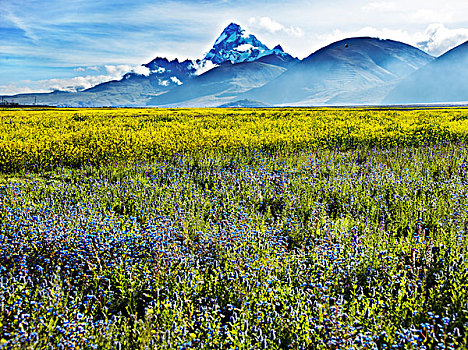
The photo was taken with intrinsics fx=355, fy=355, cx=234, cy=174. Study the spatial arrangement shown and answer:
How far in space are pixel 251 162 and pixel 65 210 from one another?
23.3 feet

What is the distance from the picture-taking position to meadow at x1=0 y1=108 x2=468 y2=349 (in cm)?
367

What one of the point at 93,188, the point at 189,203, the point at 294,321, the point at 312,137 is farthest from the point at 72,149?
the point at 294,321

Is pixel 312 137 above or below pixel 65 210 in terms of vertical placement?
above

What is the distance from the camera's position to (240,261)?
484 cm

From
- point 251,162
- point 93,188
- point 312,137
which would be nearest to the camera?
point 93,188

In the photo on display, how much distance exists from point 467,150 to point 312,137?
22.1ft

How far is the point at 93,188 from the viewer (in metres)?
9.23

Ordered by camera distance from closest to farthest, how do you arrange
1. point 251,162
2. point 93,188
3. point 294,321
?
point 294,321 < point 93,188 < point 251,162

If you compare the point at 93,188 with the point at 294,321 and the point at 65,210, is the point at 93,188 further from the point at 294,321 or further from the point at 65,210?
the point at 294,321

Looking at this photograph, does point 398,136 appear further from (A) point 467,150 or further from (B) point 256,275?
(B) point 256,275

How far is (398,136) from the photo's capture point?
720 inches

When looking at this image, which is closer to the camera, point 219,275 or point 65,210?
point 219,275

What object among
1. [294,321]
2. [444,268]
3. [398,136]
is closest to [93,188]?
[294,321]

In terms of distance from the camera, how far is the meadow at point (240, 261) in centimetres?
367
